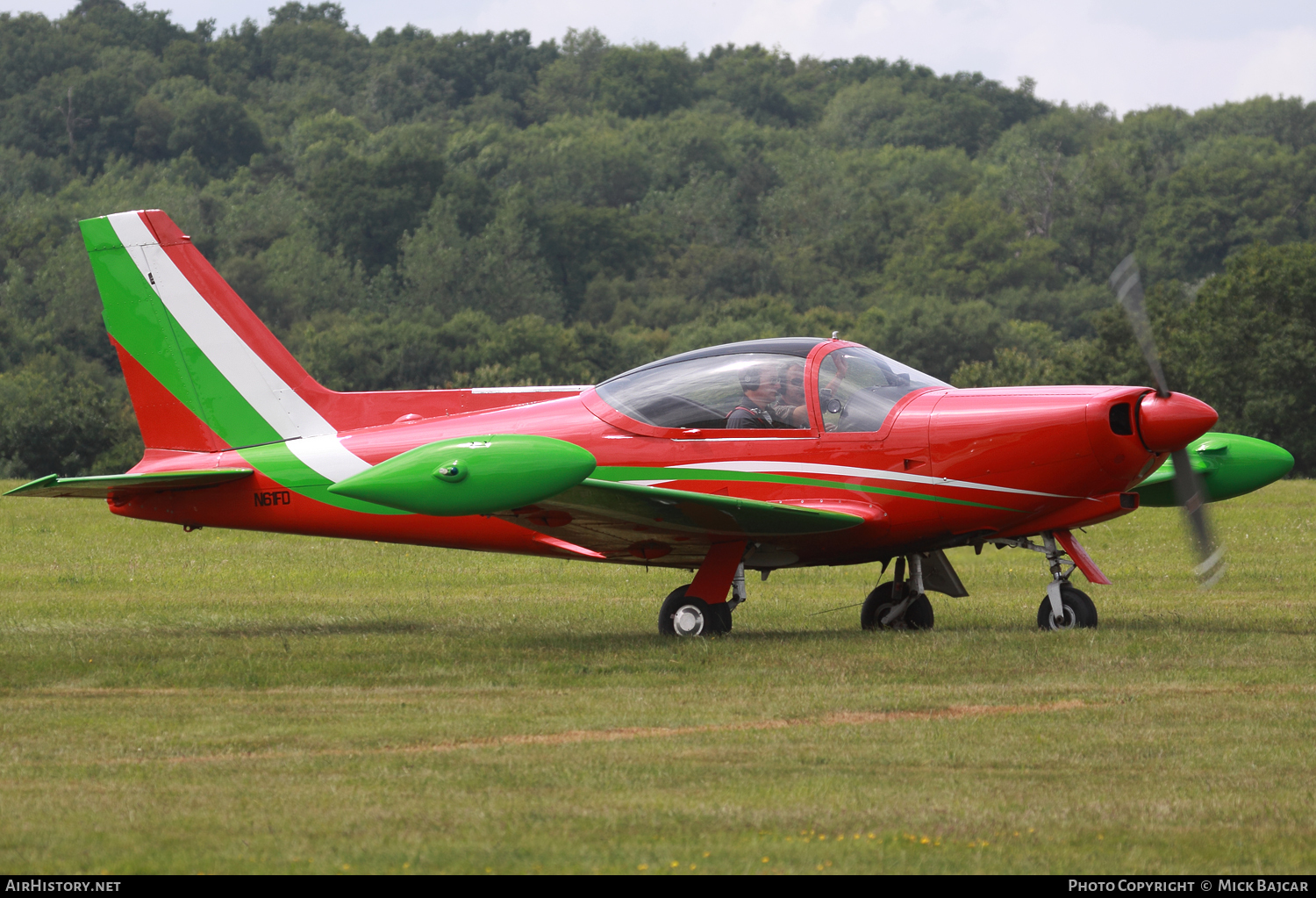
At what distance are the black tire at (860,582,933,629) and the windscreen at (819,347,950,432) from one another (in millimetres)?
1732

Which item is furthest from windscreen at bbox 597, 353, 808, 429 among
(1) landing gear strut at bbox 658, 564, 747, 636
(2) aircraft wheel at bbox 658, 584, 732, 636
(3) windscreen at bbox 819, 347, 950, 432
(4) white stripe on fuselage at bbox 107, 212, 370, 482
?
(4) white stripe on fuselage at bbox 107, 212, 370, 482

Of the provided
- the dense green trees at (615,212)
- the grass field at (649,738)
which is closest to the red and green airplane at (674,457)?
the grass field at (649,738)

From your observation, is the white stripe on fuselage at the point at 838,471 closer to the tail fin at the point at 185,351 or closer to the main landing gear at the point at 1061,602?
the main landing gear at the point at 1061,602

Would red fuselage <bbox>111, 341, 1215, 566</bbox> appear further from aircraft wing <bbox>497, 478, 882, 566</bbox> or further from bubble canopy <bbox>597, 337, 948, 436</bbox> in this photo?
aircraft wing <bbox>497, 478, 882, 566</bbox>

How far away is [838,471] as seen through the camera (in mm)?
12164

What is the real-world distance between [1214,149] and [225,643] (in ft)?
360

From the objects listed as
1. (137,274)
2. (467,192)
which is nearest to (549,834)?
(137,274)

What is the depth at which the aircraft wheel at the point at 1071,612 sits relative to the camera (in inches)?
479

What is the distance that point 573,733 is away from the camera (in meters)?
8.38

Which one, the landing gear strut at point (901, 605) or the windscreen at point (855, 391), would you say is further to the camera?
the landing gear strut at point (901, 605)

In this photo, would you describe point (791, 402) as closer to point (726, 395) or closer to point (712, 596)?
point (726, 395)

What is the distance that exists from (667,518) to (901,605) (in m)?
2.47

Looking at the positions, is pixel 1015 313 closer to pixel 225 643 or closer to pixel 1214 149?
pixel 1214 149

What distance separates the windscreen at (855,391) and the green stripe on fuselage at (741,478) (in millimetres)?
444
